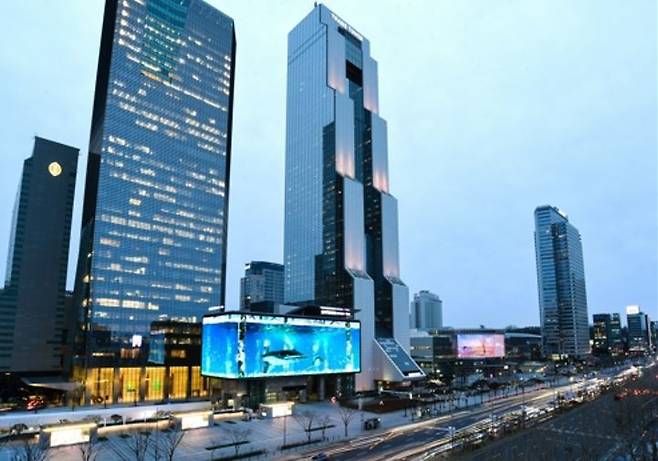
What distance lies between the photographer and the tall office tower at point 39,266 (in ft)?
581

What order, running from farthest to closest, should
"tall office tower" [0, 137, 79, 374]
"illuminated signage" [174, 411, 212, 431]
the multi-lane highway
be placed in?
"tall office tower" [0, 137, 79, 374] → "illuminated signage" [174, 411, 212, 431] → the multi-lane highway

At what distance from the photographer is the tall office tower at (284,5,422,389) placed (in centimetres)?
Answer: 14912

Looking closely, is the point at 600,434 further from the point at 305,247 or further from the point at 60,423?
Answer: the point at 305,247

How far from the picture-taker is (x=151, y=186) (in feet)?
480

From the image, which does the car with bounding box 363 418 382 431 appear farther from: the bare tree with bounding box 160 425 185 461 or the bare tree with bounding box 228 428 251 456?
the bare tree with bounding box 160 425 185 461

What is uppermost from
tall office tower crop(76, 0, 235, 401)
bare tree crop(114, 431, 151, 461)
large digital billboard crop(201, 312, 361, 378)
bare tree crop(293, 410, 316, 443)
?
tall office tower crop(76, 0, 235, 401)

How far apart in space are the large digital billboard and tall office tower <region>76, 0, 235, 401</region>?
3794 centimetres

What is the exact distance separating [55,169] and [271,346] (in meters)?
140

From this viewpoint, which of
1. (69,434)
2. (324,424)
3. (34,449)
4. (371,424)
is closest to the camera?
(34,449)

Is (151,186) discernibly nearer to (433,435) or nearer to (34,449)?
(34,449)

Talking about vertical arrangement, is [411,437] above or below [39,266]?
below

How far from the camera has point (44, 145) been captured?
187000 millimetres

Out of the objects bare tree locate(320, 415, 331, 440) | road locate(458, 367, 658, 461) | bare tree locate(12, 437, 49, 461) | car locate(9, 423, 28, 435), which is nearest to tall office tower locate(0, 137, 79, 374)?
car locate(9, 423, 28, 435)

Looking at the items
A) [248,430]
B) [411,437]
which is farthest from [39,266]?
[411,437]
